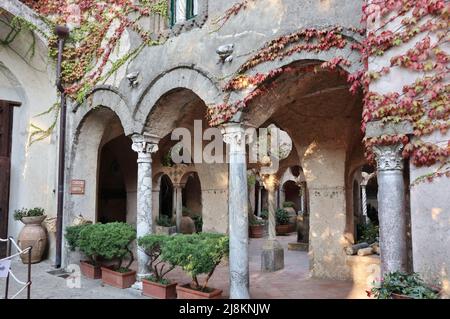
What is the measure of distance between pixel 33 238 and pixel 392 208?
7980 mm

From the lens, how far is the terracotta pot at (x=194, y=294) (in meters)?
5.54

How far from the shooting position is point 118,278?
23.0 feet

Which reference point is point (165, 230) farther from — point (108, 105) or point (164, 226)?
point (108, 105)

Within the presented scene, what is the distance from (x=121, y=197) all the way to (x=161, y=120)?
921cm

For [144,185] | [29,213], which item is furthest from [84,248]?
[29,213]

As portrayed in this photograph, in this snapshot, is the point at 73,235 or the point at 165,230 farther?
the point at 165,230

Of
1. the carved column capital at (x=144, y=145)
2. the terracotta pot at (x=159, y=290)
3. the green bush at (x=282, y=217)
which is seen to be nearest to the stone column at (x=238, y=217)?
the terracotta pot at (x=159, y=290)

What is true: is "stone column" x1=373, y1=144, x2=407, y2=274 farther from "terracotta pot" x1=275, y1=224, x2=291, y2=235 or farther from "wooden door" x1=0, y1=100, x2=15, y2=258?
"terracotta pot" x1=275, y1=224, x2=291, y2=235

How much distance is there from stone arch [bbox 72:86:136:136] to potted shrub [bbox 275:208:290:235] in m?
10.8

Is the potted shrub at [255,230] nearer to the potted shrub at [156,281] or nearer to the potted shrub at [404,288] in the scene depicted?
the potted shrub at [156,281]

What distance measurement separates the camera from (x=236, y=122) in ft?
18.6

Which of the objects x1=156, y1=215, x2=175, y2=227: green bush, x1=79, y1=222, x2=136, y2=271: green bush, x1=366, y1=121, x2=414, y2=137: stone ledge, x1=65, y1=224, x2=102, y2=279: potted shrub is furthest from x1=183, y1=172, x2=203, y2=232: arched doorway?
x1=366, y1=121, x2=414, y2=137: stone ledge

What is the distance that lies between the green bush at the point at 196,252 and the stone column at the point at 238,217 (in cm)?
21
